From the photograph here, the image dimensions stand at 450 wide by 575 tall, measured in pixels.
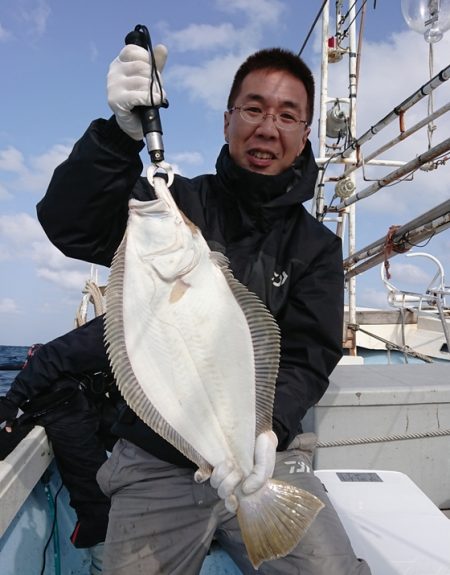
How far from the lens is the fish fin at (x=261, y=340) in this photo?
1.73 m

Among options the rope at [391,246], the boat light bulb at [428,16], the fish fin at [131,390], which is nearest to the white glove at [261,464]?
the fish fin at [131,390]

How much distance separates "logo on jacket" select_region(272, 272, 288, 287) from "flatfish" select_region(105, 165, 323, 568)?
58 centimetres

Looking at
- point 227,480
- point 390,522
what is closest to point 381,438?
point 390,522

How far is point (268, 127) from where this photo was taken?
2.25 m

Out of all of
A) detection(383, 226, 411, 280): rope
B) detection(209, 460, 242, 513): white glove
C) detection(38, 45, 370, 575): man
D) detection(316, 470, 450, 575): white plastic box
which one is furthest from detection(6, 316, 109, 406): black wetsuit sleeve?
detection(383, 226, 411, 280): rope

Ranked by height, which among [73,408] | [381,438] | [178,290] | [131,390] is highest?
[178,290]

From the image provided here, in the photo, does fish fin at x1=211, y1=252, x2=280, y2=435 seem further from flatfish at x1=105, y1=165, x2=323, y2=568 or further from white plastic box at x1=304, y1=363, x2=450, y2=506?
white plastic box at x1=304, y1=363, x2=450, y2=506

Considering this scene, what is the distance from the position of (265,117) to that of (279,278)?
29.4 inches

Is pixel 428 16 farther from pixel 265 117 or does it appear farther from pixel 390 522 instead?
pixel 390 522

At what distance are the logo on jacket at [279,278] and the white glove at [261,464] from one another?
80 centimetres

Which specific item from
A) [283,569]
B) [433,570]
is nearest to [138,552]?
[283,569]

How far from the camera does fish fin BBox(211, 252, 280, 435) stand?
1734mm

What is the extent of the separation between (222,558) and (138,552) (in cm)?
102

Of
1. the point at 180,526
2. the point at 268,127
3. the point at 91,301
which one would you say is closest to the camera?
the point at 180,526
